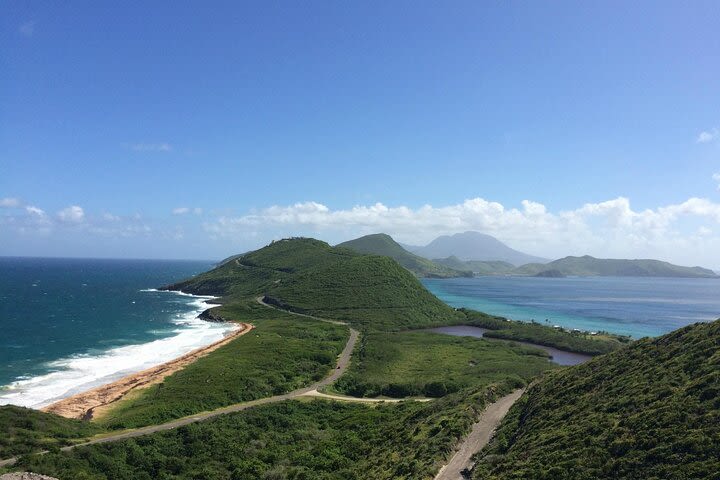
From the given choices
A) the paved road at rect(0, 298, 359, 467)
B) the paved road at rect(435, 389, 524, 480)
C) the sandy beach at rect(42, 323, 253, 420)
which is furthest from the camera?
the sandy beach at rect(42, 323, 253, 420)

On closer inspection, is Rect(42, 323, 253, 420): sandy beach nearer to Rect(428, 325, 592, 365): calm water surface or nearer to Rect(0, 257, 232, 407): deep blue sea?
Rect(0, 257, 232, 407): deep blue sea

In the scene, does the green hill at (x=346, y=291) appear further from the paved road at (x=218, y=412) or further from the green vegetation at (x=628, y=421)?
the green vegetation at (x=628, y=421)

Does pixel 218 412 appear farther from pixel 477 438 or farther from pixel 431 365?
pixel 431 365

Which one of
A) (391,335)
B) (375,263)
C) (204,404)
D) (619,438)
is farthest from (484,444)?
(375,263)

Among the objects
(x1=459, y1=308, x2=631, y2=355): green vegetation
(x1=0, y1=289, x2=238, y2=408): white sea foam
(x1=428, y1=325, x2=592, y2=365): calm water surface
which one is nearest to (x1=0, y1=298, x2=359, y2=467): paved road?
(x1=0, y1=289, x2=238, y2=408): white sea foam

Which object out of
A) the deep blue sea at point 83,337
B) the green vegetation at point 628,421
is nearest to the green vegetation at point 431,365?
the green vegetation at point 628,421

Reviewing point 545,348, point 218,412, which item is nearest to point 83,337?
point 218,412

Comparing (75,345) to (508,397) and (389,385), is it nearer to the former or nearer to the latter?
(389,385)
